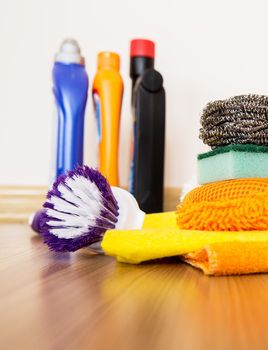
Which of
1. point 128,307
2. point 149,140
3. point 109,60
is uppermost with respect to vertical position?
point 109,60

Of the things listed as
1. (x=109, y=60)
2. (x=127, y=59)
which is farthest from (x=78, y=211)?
(x=127, y=59)

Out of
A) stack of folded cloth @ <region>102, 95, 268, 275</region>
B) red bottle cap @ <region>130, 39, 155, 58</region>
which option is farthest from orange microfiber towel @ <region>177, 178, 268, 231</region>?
red bottle cap @ <region>130, 39, 155, 58</region>

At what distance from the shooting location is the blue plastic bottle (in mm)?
797

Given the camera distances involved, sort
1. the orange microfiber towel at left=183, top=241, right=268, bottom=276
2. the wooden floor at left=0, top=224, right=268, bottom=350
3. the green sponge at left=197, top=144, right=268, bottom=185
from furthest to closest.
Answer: the green sponge at left=197, top=144, right=268, bottom=185 → the orange microfiber towel at left=183, top=241, right=268, bottom=276 → the wooden floor at left=0, top=224, right=268, bottom=350

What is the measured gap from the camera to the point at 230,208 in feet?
1.39

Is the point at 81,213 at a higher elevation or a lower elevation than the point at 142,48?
lower

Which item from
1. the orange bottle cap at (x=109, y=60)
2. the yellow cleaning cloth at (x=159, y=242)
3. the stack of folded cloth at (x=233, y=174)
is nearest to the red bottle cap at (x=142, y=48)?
the orange bottle cap at (x=109, y=60)

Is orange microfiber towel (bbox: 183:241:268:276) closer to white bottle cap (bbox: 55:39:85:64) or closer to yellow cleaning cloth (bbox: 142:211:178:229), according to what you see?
yellow cleaning cloth (bbox: 142:211:178:229)

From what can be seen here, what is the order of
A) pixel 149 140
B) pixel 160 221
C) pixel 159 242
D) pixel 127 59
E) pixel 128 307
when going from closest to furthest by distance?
pixel 128 307
pixel 159 242
pixel 160 221
pixel 149 140
pixel 127 59

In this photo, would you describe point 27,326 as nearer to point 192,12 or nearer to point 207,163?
point 207,163

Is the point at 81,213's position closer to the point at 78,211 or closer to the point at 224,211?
the point at 78,211

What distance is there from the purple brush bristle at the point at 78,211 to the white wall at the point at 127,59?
0.46 meters

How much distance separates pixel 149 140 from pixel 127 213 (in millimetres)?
304

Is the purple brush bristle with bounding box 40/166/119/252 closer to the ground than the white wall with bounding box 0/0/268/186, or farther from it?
closer to the ground
